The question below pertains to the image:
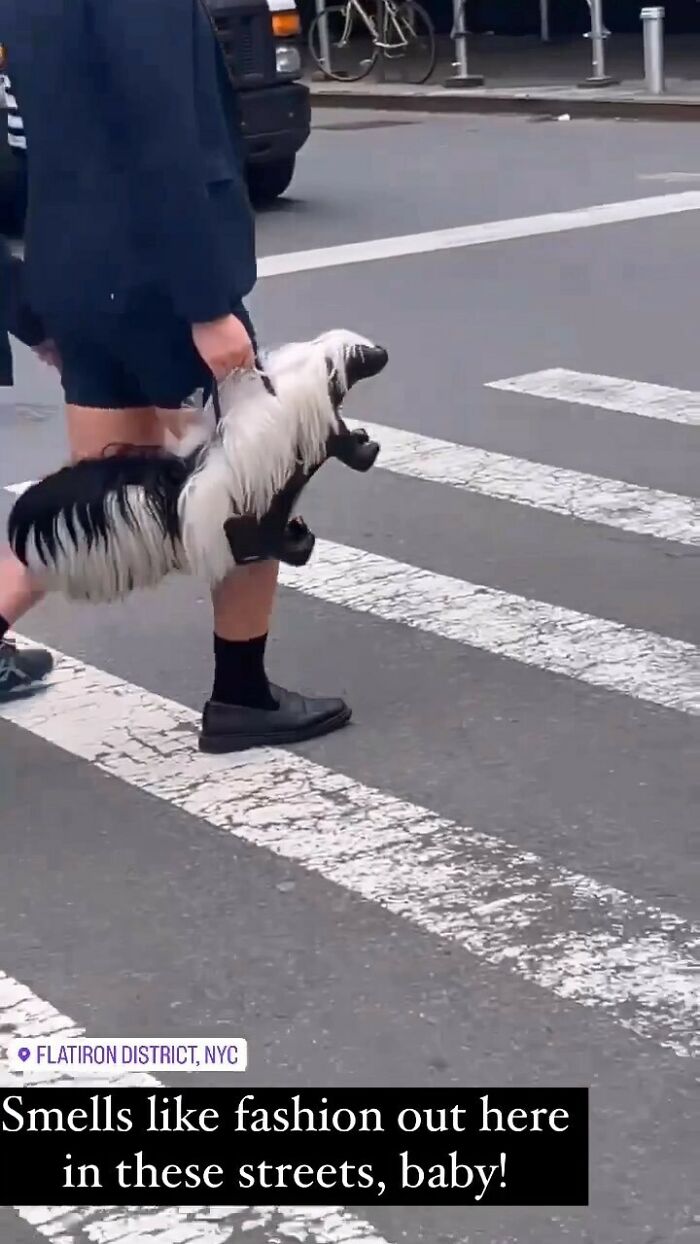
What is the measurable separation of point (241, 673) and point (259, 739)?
15cm

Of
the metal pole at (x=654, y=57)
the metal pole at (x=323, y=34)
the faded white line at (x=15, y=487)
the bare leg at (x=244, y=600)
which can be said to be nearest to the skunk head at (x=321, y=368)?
the bare leg at (x=244, y=600)

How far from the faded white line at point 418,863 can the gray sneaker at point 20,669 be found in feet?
0.18

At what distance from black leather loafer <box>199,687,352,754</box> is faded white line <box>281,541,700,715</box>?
2.09 feet

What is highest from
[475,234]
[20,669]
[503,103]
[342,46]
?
[342,46]

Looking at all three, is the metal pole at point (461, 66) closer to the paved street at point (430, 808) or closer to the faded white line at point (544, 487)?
the paved street at point (430, 808)

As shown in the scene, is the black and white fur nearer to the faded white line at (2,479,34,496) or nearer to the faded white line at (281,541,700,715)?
the faded white line at (281,541,700,715)

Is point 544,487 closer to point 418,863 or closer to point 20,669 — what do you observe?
point 20,669

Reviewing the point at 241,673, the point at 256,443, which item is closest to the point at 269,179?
the point at 241,673

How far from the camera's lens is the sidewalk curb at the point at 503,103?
1780cm

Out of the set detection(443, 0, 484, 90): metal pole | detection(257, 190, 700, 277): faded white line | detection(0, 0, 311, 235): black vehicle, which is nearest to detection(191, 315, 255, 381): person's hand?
detection(257, 190, 700, 277): faded white line

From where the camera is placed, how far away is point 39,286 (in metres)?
4.46

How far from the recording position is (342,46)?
23.3 metres

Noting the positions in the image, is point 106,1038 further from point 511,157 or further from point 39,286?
point 511,157
